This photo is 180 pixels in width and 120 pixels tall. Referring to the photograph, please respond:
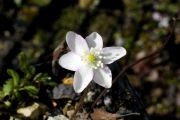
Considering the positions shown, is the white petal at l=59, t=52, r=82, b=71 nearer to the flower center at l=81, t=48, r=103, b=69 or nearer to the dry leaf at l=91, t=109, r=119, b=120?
the flower center at l=81, t=48, r=103, b=69

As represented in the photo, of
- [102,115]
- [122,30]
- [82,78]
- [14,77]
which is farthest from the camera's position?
[122,30]

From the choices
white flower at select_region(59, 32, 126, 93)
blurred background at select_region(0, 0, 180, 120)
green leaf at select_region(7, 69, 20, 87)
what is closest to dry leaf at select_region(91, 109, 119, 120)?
white flower at select_region(59, 32, 126, 93)

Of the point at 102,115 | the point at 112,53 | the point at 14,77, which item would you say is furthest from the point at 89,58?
the point at 14,77

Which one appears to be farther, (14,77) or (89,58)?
(14,77)

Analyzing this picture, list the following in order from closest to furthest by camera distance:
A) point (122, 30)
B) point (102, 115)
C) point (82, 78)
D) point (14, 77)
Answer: point (82, 78)
point (102, 115)
point (14, 77)
point (122, 30)

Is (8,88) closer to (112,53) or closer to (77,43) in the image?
(77,43)

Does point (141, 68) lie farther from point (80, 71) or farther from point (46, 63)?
point (80, 71)
